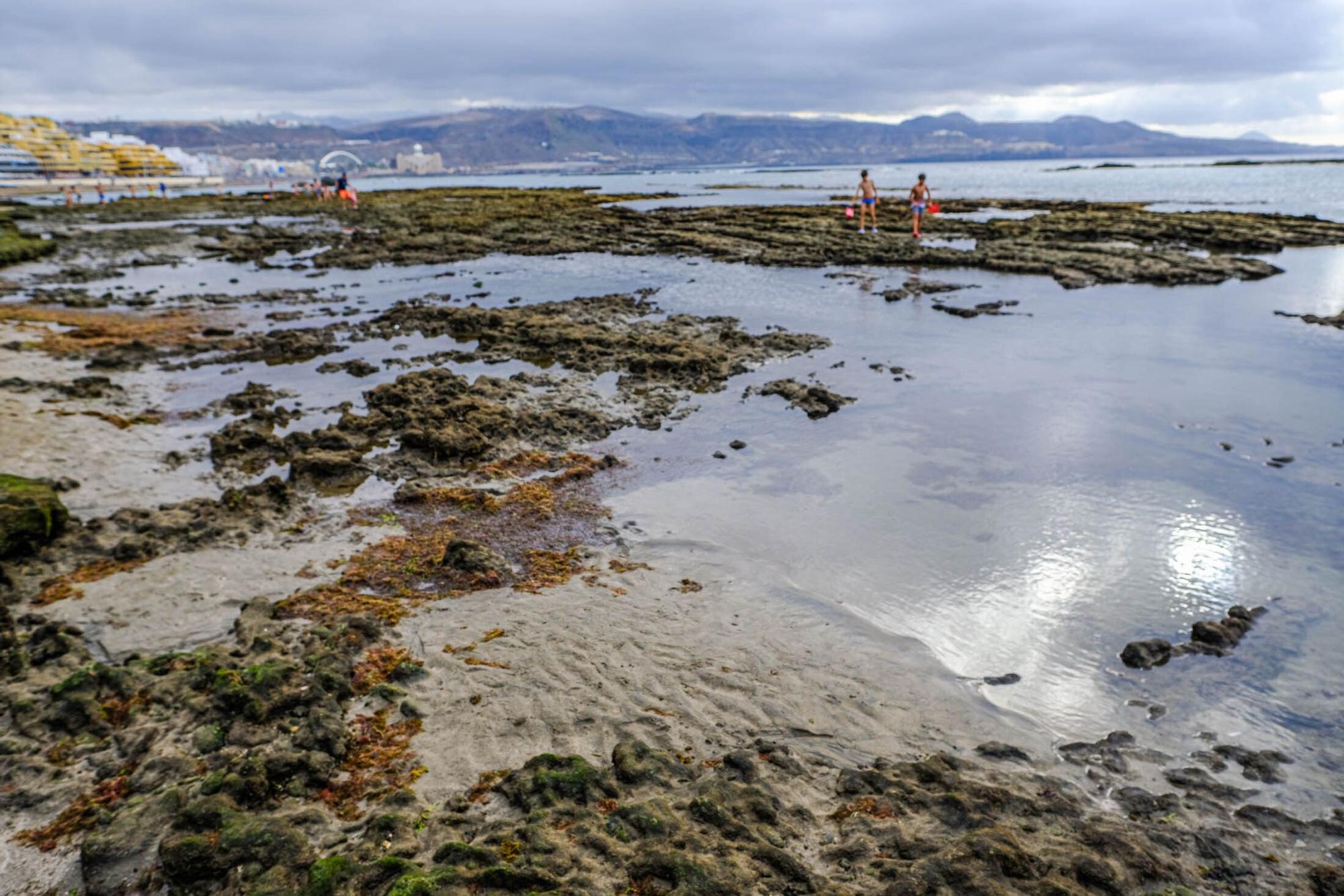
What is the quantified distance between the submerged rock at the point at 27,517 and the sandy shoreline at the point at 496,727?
0.52 feet

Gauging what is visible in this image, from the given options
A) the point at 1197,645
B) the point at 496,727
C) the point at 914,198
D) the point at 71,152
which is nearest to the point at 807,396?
the point at 1197,645

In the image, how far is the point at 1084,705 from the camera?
5.61 metres

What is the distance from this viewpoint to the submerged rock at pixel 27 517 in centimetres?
748

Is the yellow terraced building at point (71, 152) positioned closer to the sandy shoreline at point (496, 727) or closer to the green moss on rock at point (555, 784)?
the sandy shoreline at point (496, 727)

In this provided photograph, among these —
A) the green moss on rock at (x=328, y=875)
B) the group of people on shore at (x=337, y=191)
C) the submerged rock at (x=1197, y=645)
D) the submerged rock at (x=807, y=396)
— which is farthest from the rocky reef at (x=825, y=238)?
the green moss on rock at (x=328, y=875)

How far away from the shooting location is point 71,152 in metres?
143

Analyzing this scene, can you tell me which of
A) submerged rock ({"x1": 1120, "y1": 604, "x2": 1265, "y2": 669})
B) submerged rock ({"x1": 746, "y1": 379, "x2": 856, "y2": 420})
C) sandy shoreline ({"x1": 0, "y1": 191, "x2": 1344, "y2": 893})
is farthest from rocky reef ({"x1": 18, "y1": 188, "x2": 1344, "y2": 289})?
sandy shoreline ({"x1": 0, "y1": 191, "x2": 1344, "y2": 893})

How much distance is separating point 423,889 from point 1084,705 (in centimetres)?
478

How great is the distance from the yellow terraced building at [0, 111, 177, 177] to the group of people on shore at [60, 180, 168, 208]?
13504 mm

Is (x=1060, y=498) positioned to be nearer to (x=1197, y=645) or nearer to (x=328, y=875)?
(x=1197, y=645)

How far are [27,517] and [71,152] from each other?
182810 millimetres

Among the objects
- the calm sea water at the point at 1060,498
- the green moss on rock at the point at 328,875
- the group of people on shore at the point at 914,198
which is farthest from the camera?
the group of people on shore at the point at 914,198

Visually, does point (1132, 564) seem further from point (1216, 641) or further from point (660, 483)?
point (660, 483)

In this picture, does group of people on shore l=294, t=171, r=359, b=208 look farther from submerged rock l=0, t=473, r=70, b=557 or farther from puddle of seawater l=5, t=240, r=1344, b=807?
submerged rock l=0, t=473, r=70, b=557
